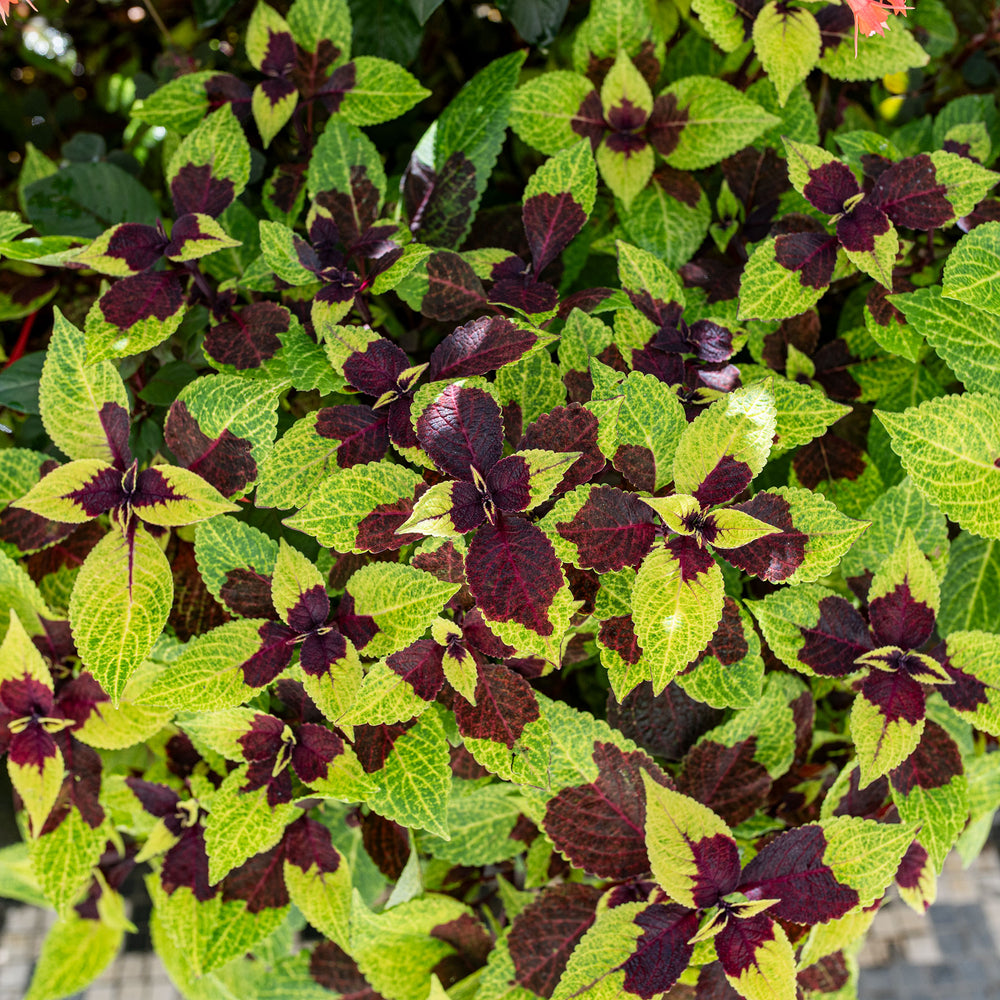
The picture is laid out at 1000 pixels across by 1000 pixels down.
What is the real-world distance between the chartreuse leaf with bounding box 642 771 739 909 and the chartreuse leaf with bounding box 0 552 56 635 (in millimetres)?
503

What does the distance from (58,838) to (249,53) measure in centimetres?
72

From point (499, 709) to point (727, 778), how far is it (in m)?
0.23

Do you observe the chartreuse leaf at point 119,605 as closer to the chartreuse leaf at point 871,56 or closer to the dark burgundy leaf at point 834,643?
the dark burgundy leaf at point 834,643

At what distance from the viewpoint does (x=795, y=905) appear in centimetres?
63

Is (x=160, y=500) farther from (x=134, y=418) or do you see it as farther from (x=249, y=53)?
(x=249, y=53)

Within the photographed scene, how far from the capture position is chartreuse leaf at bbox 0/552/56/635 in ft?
2.30

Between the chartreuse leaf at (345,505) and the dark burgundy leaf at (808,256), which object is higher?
the dark burgundy leaf at (808,256)

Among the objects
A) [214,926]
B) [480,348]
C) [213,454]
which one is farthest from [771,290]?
[214,926]

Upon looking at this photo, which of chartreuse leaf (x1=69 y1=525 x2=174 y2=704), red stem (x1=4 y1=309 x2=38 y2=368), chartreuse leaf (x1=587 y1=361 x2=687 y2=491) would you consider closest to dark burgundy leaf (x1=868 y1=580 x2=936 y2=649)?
chartreuse leaf (x1=587 y1=361 x2=687 y2=491)

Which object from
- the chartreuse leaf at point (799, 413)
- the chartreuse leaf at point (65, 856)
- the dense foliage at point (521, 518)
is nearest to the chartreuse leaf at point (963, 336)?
the dense foliage at point (521, 518)

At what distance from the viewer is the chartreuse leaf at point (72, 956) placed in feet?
3.14

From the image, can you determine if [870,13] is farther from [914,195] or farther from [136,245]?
[136,245]

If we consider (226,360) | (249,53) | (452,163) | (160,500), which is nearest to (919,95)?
(452,163)

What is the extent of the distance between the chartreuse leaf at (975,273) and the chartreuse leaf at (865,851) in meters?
0.39
